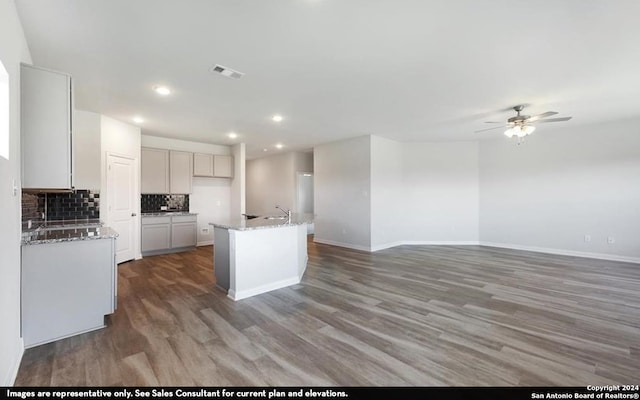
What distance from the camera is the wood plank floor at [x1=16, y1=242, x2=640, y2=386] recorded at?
6.32 feet

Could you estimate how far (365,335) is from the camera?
8.16 feet

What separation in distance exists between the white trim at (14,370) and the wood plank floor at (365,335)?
43mm

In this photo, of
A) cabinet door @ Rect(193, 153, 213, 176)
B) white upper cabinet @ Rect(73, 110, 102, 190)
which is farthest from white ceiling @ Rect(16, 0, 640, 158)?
cabinet door @ Rect(193, 153, 213, 176)

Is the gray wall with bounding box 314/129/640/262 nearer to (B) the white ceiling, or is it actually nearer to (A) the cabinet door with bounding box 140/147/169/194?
(B) the white ceiling

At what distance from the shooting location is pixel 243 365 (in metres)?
2.04

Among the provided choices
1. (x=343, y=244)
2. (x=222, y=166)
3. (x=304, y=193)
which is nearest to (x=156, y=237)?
(x=222, y=166)

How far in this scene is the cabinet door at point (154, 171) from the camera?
5.85 meters

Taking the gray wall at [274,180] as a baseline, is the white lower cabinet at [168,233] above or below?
below

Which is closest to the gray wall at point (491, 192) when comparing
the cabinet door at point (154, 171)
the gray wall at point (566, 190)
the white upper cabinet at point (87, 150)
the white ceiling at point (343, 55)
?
the gray wall at point (566, 190)

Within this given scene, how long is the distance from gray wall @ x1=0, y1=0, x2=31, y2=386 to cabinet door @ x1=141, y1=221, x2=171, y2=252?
3.69m

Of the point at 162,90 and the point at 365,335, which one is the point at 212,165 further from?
the point at 365,335

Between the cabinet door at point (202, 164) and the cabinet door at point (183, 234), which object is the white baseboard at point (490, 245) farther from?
the cabinet door at point (202, 164)

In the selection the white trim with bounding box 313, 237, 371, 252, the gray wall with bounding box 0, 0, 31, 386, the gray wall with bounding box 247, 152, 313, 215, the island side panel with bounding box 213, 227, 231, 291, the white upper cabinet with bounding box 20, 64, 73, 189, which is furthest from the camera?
the gray wall with bounding box 247, 152, 313, 215

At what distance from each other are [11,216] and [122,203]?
3590mm
